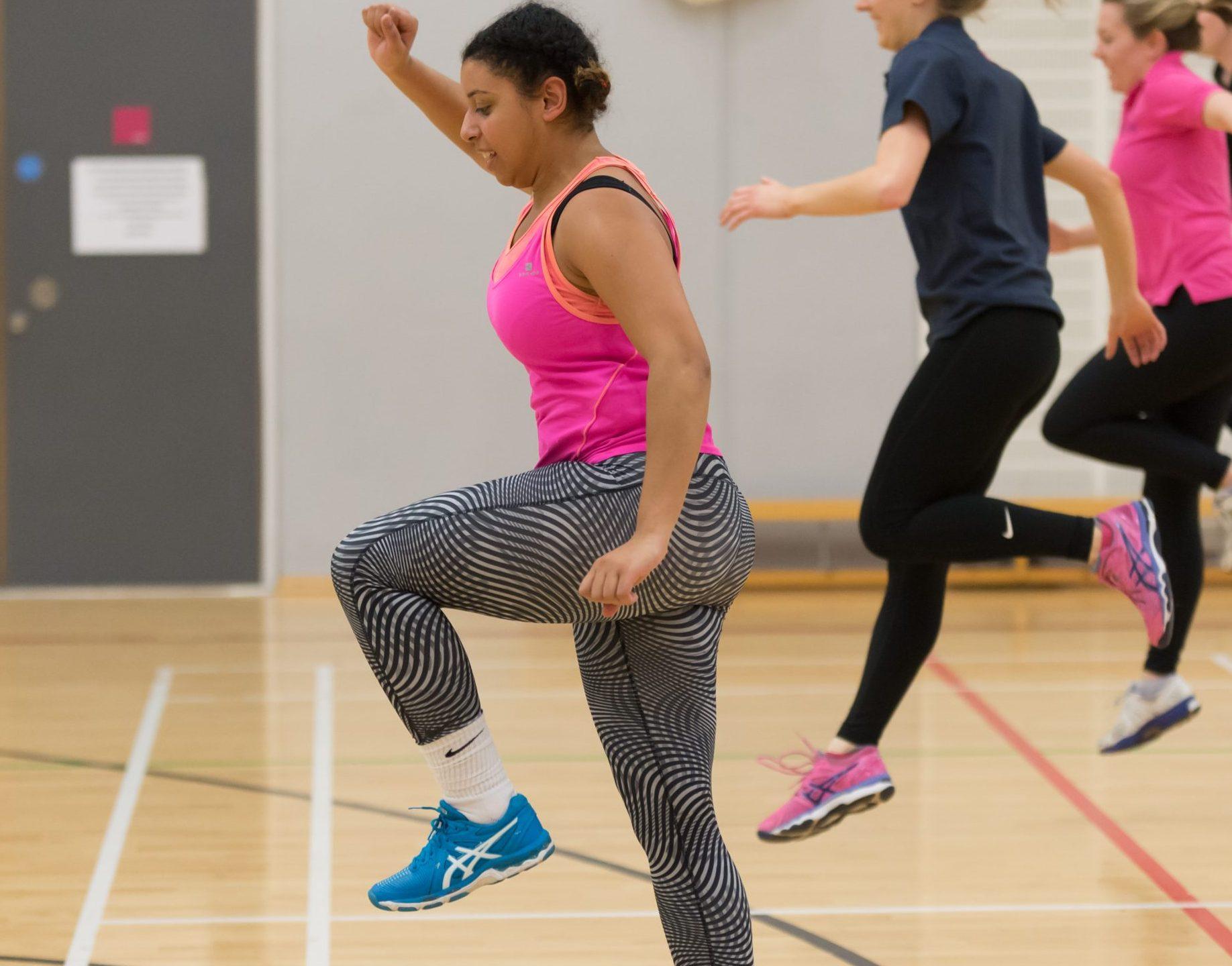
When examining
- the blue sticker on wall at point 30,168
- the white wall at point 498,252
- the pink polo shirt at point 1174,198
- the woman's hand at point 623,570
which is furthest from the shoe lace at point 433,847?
the blue sticker on wall at point 30,168

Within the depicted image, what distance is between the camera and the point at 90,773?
3781 millimetres

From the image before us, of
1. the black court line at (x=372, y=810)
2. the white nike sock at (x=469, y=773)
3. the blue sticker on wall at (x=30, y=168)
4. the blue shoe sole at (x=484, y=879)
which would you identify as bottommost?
the black court line at (x=372, y=810)

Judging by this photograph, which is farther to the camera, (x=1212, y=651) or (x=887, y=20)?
(x=1212, y=651)

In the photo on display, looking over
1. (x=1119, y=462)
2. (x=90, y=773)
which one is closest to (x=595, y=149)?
(x=1119, y=462)

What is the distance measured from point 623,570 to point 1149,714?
1.85 metres

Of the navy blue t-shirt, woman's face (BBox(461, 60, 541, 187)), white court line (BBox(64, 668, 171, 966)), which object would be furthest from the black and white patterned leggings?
white court line (BBox(64, 668, 171, 966))

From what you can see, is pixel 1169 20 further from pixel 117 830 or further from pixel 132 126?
pixel 132 126

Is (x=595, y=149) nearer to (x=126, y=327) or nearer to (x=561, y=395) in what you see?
(x=561, y=395)

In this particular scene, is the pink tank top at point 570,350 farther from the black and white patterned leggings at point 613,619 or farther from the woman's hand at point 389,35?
the woman's hand at point 389,35

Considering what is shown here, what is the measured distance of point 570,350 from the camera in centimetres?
186

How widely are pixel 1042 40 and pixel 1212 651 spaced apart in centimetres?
255

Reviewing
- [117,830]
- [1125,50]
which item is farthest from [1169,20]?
[117,830]

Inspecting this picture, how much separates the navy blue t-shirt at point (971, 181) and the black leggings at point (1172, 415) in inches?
16.8

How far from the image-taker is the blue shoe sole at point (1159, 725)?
126 inches
